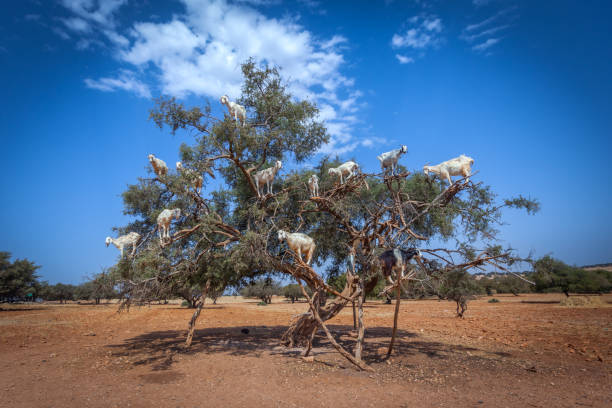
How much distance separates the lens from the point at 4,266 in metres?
34.5

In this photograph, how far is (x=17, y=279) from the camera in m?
34.6

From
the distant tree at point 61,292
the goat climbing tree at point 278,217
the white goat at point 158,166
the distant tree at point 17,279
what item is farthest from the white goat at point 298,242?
the distant tree at point 61,292

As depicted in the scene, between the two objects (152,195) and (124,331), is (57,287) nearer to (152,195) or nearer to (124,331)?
(124,331)

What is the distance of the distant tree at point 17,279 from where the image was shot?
110ft

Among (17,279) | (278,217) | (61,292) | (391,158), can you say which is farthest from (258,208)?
(61,292)

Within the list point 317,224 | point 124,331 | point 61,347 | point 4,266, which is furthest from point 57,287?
point 317,224

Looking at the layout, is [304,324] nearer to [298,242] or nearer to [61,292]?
[298,242]

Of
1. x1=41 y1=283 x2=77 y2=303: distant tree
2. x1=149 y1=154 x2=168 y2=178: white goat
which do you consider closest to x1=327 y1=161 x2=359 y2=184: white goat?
x1=149 y1=154 x2=168 y2=178: white goat

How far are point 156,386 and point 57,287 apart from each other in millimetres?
64025

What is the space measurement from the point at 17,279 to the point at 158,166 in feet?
128

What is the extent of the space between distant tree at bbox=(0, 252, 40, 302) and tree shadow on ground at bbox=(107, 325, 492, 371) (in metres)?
31.0

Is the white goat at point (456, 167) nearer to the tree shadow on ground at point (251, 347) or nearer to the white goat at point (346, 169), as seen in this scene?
the white goat at point (346, 169)

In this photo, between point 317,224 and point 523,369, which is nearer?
point 523,369

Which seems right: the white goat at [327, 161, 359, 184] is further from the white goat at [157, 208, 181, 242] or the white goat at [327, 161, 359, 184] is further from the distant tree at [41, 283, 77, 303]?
the distant tree at [41, 283, 77, 303]
